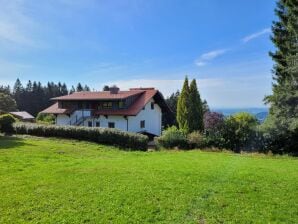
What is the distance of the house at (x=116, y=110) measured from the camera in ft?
116

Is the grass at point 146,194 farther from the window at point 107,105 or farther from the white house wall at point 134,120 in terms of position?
the window at point 107,105

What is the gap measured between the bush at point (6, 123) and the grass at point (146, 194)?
17.7m

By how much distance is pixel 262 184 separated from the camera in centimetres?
879

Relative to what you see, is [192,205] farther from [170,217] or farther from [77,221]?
[77,221]

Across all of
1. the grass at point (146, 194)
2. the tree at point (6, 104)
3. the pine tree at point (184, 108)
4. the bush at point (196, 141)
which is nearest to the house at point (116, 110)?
the pine tree at point (184, 108)

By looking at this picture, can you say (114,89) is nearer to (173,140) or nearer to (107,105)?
(107,105)

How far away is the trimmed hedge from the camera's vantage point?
22.2 m

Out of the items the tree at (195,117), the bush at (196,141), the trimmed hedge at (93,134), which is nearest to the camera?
the trimmed hedge at (93,134)

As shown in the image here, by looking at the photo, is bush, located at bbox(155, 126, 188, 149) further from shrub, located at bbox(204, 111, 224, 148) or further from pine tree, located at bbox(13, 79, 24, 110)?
pine tree, located at bbox(13, 79, 24, 110)

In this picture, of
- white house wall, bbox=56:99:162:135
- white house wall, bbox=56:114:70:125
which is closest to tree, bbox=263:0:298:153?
white house wall, bbox=56:99:162:135

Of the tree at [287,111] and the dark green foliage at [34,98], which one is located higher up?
the dark green foliage at [34,98]

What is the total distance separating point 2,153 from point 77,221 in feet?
32.0

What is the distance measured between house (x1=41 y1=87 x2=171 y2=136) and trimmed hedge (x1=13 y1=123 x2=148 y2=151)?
10056 mm

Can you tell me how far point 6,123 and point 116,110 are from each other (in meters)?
12.3
